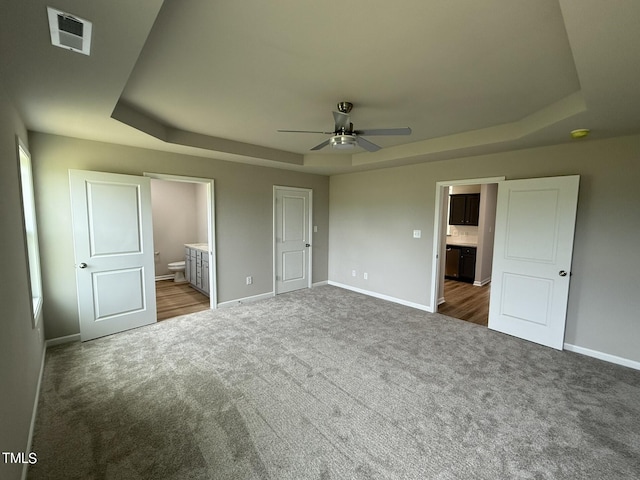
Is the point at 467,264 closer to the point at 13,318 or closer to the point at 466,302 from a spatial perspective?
the point at 466,302

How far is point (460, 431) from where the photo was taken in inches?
77.8

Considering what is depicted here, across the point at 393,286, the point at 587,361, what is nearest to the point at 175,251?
the point at 393,286

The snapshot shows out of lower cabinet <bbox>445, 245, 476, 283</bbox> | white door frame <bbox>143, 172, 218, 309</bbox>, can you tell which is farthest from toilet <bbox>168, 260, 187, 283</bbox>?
lower cabinet <bbox>445, 245, 476, 283</bbox>

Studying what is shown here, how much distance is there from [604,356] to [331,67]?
4086mm

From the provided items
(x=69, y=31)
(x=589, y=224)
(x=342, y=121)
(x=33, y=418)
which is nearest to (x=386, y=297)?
(x=589, y=224)

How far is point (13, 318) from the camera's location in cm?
171

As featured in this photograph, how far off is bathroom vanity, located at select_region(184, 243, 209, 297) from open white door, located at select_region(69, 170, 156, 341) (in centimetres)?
133

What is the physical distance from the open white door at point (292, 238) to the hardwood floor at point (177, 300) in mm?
1420

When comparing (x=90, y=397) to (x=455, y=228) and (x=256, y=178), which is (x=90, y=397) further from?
(x=455, y=228)

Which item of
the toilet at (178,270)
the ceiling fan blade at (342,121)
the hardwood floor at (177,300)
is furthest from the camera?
the toilet at (178,270)

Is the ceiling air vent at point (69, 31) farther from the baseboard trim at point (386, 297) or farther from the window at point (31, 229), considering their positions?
the baseboard trim at point (386, 297)

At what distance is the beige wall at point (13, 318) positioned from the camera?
144cm

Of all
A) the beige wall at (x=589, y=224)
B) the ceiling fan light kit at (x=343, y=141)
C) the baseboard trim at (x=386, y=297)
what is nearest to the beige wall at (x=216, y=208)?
the baseboard trim at (x=386, y=297)

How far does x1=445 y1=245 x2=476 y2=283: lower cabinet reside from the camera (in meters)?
6.24
